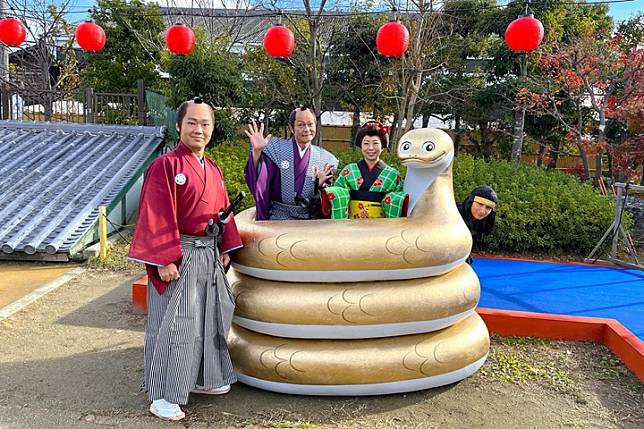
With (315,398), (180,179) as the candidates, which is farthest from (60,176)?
(315,398)

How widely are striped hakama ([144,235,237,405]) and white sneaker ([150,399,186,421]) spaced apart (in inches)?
1.6

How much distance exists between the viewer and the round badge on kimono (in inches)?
128

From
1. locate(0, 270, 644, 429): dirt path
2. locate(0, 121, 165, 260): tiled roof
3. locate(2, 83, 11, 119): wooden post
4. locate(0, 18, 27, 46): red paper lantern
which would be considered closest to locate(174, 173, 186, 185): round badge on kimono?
locate(0, 270, 644, 429): dirt path

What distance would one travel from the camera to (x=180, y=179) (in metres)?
3.27

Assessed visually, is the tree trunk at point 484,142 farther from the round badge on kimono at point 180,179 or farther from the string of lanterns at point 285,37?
the round badge on kimono at point 180,179

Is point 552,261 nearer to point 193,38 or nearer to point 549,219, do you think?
point 549,219

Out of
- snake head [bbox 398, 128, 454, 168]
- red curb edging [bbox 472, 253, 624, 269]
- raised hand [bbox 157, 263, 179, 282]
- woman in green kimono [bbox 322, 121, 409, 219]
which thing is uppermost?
snake head [bbox 398, 128, 454, 168]

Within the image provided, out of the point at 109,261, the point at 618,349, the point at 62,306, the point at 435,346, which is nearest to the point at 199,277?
the point at 435,346

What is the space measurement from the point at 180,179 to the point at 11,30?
765cm

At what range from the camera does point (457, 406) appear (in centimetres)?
355

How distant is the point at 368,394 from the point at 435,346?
52 cm

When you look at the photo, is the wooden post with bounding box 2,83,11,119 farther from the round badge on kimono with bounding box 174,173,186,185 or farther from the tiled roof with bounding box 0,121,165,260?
the round badge on kimono with bounding box 174,173,186,185

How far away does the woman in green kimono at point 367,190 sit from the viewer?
12.6 feet

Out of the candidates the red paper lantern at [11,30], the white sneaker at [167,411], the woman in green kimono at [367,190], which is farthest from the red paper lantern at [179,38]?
the white sneaker at [167,411]
